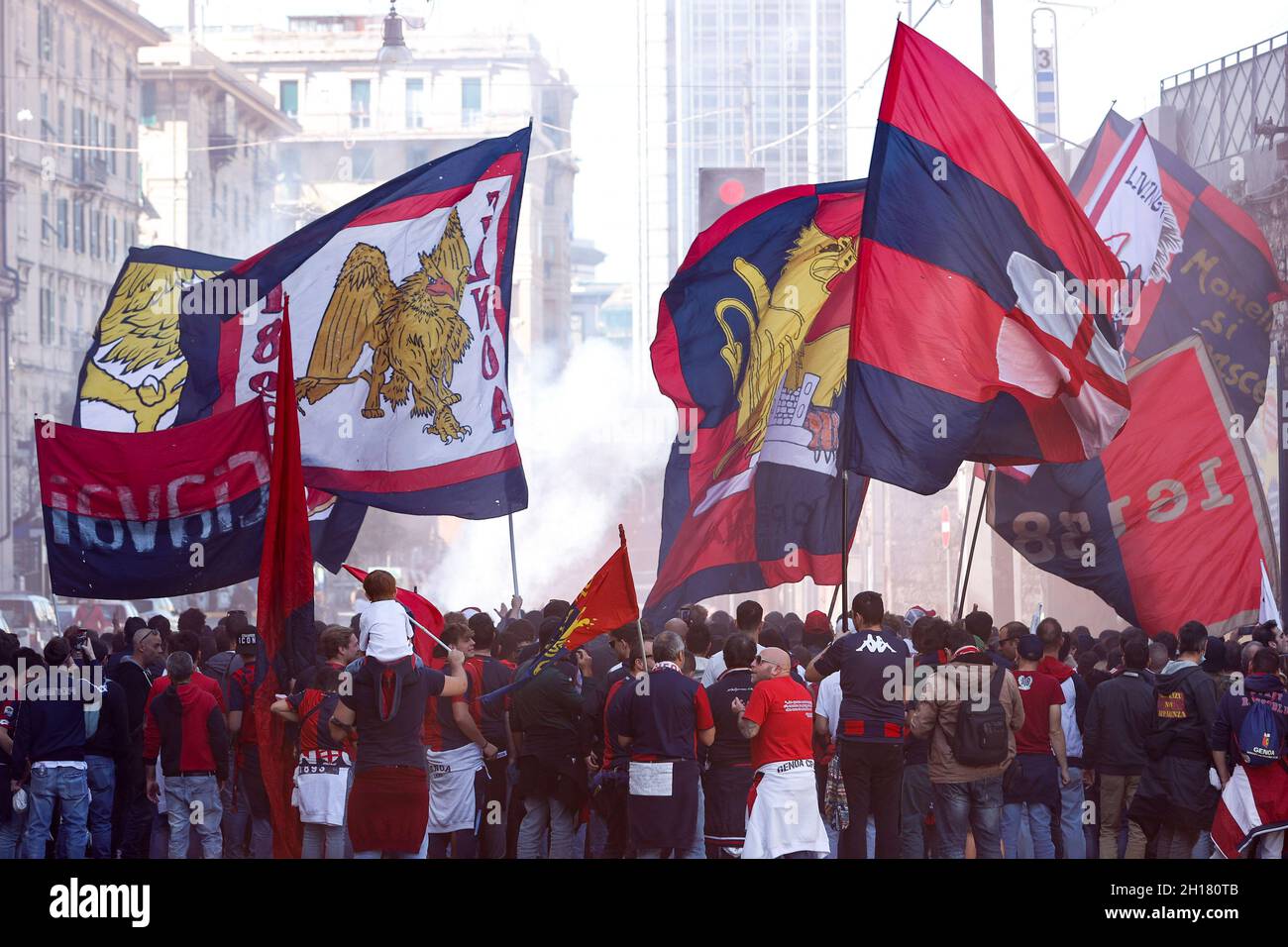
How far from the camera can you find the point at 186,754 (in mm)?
11195

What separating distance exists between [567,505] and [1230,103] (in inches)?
1799

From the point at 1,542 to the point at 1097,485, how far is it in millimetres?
42301

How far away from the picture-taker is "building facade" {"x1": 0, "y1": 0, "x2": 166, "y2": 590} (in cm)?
5300

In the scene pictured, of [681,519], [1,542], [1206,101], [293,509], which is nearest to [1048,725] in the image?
[681,519]

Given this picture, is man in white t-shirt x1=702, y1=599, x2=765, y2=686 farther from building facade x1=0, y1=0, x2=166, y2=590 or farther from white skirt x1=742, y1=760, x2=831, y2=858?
building facade x1=0, y1=0, x2=166, y2=590

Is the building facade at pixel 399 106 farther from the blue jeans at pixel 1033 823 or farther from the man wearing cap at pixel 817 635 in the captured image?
the blue jeans at pixel 1033 823

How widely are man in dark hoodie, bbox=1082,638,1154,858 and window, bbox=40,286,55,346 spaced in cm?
5326

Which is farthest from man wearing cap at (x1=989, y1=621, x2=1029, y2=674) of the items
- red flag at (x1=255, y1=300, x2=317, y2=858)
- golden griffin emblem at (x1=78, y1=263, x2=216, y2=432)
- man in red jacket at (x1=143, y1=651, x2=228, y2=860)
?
golden griffin emblem at (x1=78, y1=263, x2=216, y2=432)

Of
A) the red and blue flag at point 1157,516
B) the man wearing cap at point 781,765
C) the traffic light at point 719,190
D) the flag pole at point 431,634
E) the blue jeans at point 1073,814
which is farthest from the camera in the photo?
the traffic light at point 719,190

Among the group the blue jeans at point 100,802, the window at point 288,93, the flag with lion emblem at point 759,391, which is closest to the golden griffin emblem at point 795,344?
the flag with lion emblem at point 759,391

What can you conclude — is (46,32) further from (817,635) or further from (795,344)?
(817,635)

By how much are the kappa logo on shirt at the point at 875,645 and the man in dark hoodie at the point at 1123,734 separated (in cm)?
162

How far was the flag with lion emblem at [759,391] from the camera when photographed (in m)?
13.1
